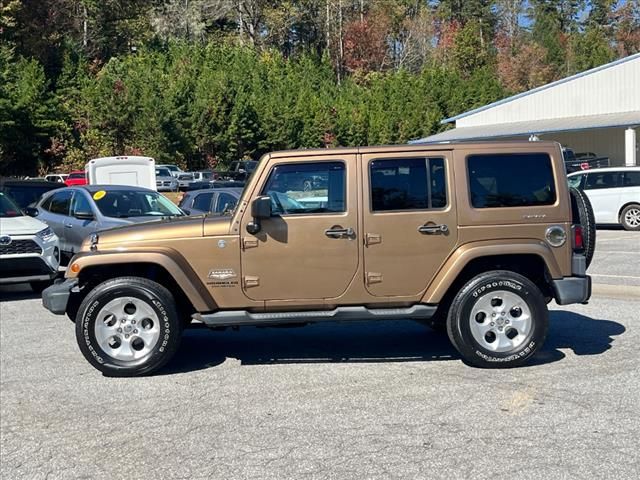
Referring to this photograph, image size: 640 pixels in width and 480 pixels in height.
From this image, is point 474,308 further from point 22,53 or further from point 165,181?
point 22,53

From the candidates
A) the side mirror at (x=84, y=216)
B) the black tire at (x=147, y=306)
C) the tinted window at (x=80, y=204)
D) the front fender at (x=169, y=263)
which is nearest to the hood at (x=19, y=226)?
the side mirror at (x=84, y=216)

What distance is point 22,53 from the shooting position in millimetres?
58781

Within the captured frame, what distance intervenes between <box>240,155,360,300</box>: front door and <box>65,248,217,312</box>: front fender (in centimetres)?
39

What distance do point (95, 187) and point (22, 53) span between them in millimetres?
51225

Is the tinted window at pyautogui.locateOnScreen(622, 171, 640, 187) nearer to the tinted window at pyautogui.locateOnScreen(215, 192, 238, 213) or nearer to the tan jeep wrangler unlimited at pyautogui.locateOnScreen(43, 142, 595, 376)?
the tinted window at pyautogui.locateOnScreen(215, 192, 238, 213)

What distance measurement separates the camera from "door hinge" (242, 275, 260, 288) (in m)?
6.43

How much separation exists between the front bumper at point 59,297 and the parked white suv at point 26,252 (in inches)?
180

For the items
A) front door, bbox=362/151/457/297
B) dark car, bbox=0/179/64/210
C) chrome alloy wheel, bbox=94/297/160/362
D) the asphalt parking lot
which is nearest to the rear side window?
front door, bbox=362/151/457/297

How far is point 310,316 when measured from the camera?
21.2 ft

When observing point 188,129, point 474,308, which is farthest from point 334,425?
point 188,129

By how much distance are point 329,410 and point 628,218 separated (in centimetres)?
1590

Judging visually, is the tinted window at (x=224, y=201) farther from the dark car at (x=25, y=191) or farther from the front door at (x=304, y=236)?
the front door at (x=304, y=236)

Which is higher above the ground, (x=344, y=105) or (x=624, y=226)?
(x=344, y=105)

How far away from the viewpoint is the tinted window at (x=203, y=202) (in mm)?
14852
